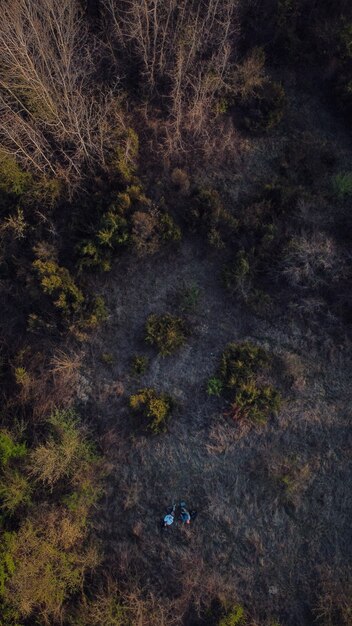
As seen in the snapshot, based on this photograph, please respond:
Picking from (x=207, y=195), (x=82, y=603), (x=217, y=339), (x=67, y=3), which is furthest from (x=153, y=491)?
(x=67, y=3)

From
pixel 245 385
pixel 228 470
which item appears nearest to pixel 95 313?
pixel 245 385

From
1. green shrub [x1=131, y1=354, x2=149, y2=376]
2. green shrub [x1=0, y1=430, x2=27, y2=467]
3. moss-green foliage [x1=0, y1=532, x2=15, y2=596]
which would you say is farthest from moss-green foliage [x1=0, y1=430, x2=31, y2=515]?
green shrub [x1=131, y1=354, x2=149, y2=376]

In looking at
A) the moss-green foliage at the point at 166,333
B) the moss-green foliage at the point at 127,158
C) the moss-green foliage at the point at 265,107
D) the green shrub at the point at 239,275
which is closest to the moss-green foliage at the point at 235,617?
the moss-green foliage at the point at 166,333

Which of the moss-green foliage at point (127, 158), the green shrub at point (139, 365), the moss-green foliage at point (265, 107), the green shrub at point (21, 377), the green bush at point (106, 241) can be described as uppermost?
the moss-green foliage at point (265, 107)

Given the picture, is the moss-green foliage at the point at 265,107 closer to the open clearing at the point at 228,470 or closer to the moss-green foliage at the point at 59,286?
the open clearing at the point at 228,470

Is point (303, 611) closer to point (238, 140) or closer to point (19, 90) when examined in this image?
point (238, 140)

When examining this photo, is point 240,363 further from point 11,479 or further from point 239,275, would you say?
point 11,479
